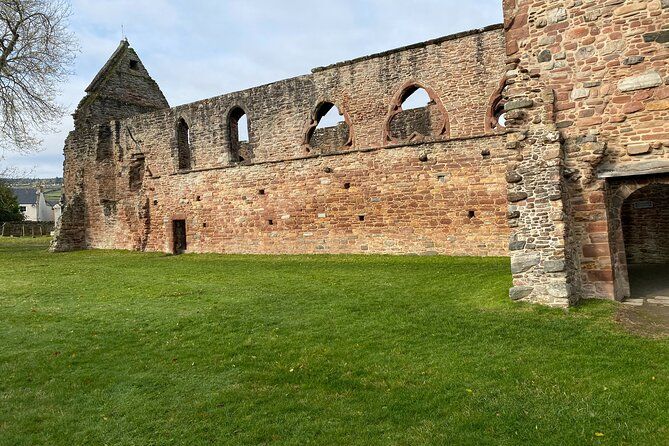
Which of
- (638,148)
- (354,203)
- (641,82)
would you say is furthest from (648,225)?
(354,203)

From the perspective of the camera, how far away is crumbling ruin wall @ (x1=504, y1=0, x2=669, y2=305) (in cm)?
809

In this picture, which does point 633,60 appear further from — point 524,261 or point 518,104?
point 524,261

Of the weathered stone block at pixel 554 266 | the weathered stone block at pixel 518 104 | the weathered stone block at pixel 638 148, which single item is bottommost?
the weathered stone block at pixel 554 266

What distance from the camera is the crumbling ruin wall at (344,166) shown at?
14812 mm

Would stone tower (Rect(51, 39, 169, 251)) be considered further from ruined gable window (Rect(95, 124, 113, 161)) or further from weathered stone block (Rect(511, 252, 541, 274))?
weathered stone block (Rect(511, 252, 541, 274))

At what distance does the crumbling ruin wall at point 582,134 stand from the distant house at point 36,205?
276 ft

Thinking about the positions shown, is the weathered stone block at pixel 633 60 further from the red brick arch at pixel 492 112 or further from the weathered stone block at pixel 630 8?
the red brick arch at pixel 492 112

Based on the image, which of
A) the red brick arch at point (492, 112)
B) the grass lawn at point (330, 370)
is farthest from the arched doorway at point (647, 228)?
the grass lawn at point (330, 370)

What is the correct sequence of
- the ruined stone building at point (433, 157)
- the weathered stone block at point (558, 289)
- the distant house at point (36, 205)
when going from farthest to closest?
the distant house at point (36, 205)
the ruined stone building at point (433, 157)
the weathered stone block at point (558, 289)

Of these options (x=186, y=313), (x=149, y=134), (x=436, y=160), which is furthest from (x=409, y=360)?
(x=149, y=134)

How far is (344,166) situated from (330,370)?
465 inches

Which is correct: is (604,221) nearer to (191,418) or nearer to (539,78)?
(539,78)

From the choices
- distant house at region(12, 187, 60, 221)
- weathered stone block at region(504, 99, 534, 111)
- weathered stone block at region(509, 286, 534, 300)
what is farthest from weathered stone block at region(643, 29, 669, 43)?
distant house at region(12, 187, 60, 221)

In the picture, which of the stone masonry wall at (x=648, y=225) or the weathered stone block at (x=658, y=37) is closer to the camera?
the weathered stone block at (x=658, y=37)
